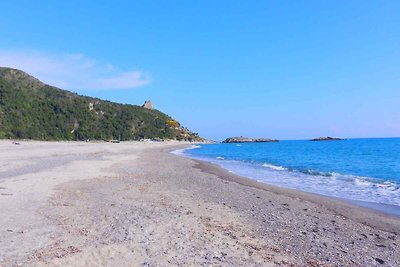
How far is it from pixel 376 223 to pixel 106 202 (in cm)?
928

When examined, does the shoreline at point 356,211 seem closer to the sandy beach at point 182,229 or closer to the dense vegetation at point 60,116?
the sandy beach at point 182,229

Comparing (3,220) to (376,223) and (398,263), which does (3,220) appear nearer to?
(398,263)

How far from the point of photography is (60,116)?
99062 millimetres

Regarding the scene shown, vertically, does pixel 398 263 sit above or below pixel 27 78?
below

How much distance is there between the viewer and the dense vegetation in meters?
86.2

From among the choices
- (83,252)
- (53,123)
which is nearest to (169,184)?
(83,252)

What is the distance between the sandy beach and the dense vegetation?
235ft

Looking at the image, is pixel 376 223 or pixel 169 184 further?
pixel 169 184

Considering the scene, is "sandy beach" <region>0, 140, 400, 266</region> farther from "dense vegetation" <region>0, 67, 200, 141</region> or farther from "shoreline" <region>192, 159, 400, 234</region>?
"dense vegetation" <region>0, 67, 200, 141</region>

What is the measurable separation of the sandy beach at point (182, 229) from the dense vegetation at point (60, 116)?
2818 inches

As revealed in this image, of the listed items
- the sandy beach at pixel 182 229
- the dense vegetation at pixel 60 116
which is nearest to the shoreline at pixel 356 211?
the sandy beach at pixel 182 229

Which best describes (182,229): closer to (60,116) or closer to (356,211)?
(356,211)

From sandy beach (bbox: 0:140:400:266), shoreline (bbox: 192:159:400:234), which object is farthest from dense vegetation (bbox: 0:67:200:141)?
shoreline (bbox: 192:159:400:234)

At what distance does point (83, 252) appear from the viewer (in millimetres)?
7484
